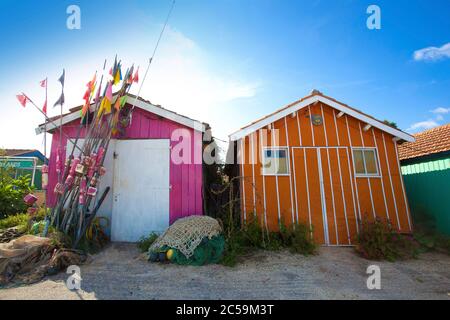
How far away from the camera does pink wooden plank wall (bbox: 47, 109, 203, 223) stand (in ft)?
18.2

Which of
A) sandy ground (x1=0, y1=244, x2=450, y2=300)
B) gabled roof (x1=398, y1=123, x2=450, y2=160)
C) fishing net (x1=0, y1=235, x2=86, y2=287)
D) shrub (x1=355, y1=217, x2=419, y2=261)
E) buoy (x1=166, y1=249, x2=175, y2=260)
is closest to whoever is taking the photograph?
sandy ground (x1=0, y1=244, x2=450, y2=300)

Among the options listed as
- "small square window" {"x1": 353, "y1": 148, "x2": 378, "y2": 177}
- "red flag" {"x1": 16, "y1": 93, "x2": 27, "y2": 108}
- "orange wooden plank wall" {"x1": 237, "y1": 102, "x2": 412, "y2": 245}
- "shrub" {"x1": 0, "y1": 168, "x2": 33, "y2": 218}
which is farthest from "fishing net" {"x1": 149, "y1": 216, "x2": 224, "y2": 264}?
"shrub" {"x1": 0, "y1": 168, "x2": 33, "y2": 218}

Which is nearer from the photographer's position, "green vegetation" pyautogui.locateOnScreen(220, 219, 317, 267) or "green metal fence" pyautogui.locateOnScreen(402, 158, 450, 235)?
"green vegetation" pyautogui.locateOnScreen(220, 219, 317, 267)

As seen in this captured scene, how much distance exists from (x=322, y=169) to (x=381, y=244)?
222 centimetres

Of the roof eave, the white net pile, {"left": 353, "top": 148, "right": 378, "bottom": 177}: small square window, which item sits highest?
the roof eave

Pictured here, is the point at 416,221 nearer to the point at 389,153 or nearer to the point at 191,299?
the point at 389,153

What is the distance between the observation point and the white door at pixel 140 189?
5465 millimetres

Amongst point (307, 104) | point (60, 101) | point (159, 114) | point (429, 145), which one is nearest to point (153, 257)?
point (159, 114)

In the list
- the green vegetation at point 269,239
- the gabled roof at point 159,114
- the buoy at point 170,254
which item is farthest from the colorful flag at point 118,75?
the green vegetation at point 269,239

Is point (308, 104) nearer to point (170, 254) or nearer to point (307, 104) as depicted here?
point (307, 104)

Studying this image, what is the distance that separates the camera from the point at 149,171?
5.70m

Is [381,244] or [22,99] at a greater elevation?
[22,99]

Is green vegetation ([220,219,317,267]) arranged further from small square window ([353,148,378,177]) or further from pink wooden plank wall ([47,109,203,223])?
small square window ([353,148,378,177])

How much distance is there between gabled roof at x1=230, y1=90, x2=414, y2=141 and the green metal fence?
4.36ft
